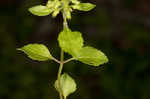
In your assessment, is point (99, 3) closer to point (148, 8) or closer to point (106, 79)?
point (148, 8)

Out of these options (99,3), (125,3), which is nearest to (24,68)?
(99,3)

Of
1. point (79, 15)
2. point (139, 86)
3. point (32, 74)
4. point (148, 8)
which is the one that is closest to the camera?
point (139, 86)

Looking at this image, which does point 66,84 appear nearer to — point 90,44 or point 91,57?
point 91,57

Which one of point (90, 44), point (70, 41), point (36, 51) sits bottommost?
point (90, 44)

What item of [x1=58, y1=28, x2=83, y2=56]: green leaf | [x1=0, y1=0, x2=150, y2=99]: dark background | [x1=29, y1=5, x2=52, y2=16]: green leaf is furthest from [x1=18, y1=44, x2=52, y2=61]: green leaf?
[x1=0, y1=0, x2=150, y2=99]: dark background

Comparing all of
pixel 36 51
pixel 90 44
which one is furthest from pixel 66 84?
pixel 90 44

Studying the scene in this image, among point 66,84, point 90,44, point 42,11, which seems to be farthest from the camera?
point 90,44

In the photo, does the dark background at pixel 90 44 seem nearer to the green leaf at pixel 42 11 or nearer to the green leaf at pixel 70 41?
the green leaf at pixel 42 11

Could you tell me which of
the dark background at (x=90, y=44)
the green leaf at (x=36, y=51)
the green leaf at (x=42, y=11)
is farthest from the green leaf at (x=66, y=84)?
the dark background at (x=90, y=44)
